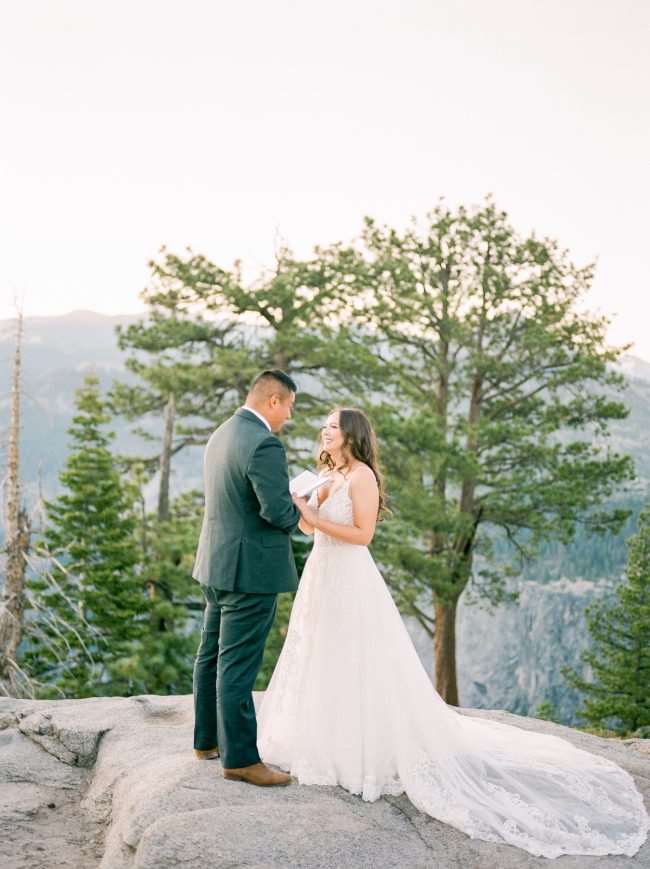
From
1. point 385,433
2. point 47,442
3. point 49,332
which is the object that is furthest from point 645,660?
point 49,332

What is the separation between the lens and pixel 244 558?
4.35 meters

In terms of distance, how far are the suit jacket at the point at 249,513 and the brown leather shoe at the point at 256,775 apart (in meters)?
0.97

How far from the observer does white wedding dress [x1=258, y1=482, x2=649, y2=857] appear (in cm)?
433

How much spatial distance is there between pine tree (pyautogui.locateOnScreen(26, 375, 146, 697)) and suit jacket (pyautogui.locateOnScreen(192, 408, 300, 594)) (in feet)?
33.7

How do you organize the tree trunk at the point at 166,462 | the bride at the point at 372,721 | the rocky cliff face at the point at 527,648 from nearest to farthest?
the bride at the point at 372,721 < the tree trunk at the point at 166,462 < the rocky cliff face at the point at 527,648

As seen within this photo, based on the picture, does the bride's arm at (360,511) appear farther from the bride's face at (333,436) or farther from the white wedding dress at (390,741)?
the bride's face at (333,436)

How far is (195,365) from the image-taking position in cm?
1830

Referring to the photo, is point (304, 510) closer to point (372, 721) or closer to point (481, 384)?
point (372, 721)

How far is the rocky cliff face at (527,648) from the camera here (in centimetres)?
3719

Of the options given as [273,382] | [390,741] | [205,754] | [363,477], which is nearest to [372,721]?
[390,741]

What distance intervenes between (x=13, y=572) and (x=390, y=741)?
8.19m

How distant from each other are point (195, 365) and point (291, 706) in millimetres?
14004

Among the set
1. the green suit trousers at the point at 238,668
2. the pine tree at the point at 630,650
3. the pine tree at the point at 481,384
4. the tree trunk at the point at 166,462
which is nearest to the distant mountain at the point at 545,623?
the pine tree at the point at 630,650

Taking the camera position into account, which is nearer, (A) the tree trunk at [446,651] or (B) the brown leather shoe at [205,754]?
(B) the brown leather shoe at [205,754]
